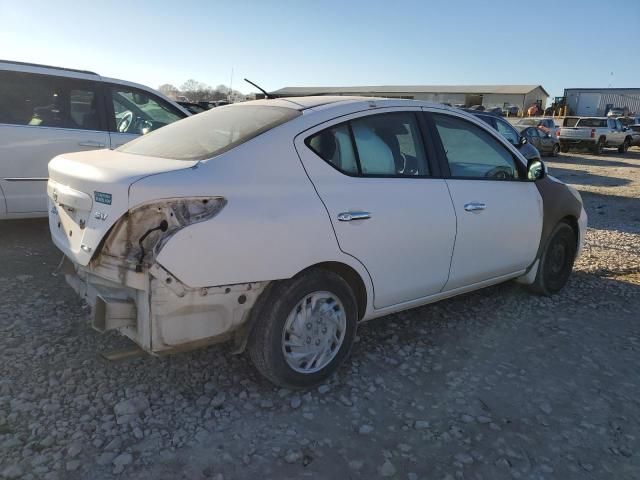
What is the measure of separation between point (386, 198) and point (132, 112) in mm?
3920

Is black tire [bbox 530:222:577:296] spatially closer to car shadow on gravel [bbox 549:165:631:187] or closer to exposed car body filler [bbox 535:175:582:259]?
exposed car body filler [bbox 535:175:582:259]

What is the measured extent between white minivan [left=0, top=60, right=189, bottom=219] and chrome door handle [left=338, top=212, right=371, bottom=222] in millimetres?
3649

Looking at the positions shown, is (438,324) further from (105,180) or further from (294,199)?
(105,180)

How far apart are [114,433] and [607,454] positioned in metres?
2.48

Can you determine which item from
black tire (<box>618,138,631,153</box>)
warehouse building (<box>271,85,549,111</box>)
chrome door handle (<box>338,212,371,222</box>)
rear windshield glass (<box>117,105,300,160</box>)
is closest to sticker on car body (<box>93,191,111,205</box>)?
rear windshield glass (<box>117,105,300,160</box>)

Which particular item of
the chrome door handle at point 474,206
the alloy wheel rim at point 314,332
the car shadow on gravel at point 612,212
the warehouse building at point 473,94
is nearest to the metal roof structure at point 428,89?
the warehouse building at point 473,94

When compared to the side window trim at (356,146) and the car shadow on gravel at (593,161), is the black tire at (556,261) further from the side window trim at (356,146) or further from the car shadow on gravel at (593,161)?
the car shadow on gravel at (593,161)

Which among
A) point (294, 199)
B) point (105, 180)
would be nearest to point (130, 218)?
point (105, 180)

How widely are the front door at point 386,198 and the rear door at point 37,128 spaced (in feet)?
11.4

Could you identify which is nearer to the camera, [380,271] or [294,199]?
[294,199]

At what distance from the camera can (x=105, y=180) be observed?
2637mm

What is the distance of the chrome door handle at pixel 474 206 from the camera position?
3.77 meters

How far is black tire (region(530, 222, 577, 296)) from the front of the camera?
4777mm

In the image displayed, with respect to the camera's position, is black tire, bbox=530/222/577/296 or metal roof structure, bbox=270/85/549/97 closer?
black tire, bbox=530/222/577/296
